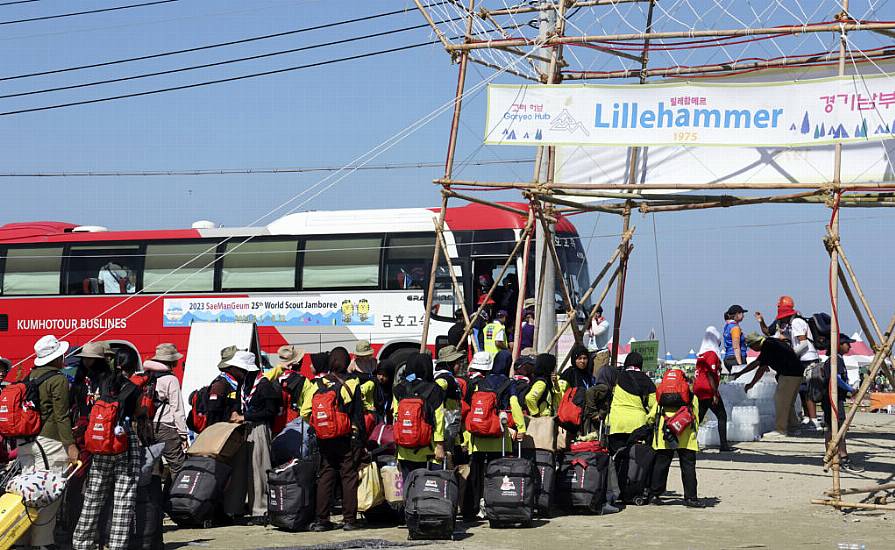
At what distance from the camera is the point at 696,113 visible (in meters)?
12.1

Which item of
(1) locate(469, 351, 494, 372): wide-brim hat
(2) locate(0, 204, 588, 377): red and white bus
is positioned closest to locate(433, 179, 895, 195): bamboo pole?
(1) locate(469, 351, 494, 372): wide-brim hat

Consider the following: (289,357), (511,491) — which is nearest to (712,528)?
(511,491)

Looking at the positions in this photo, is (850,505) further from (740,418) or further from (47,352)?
(47,352)

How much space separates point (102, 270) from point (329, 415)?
1499 cm

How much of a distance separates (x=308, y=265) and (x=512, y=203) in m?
4.15

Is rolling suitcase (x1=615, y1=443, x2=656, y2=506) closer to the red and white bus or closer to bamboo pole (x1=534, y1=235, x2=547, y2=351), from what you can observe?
bamboo pole (x1=534, y1=235, x2=547, y2=351)

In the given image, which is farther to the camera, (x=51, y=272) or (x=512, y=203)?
(x=51, y=272)

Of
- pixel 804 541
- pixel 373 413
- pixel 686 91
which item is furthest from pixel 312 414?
pixel 686 91

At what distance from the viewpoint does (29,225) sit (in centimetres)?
2502

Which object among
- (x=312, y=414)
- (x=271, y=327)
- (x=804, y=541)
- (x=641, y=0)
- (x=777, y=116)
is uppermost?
(x=641, y=0)

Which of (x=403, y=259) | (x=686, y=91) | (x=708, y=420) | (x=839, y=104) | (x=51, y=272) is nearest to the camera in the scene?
(x=839, y=104)

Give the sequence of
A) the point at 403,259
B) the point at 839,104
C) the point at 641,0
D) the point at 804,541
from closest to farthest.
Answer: the point at 804,541, the point at 839,104, the point at 641,0, the point at 403,259

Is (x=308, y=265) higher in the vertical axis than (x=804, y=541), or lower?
higher

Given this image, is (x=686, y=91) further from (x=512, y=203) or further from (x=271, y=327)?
(x=271, y=327)
